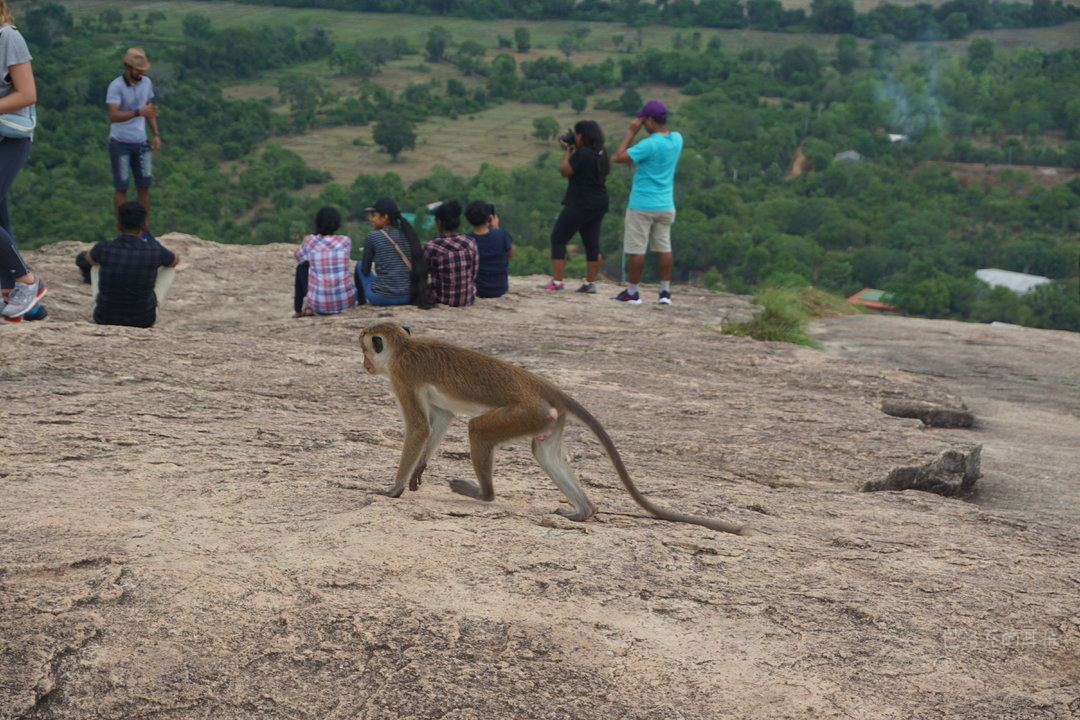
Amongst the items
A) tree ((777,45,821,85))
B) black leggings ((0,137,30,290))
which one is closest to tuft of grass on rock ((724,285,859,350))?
black leggings ((0,137,30,290))

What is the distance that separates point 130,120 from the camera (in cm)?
1056

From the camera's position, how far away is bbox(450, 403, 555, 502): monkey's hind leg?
4.45 meters

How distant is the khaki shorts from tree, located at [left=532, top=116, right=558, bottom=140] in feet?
202

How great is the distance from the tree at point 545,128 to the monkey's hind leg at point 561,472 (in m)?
68.1

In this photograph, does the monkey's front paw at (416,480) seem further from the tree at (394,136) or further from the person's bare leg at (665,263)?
the tree at (394,136)

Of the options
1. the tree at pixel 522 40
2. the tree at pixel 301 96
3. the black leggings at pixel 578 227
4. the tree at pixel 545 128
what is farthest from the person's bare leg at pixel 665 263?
the tree at pixel 522 40

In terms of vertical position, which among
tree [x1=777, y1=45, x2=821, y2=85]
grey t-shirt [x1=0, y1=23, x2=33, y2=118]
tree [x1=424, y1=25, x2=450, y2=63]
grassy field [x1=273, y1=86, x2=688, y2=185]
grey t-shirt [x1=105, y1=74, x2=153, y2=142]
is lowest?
grassy field [x1=273, y1=86, x2=688, y2=185]

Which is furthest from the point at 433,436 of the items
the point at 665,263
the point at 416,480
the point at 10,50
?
the point at 665,263

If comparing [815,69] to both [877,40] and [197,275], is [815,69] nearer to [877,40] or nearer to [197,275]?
[877,40]

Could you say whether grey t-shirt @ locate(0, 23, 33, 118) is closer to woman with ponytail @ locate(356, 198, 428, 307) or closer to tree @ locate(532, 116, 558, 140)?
woman with ponytail @ locate(356, 198, 428, 307)

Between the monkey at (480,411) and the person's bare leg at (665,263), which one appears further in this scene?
the person's bare leg at (665,263)

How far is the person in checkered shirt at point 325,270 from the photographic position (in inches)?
360

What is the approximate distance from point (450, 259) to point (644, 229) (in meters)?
2.25

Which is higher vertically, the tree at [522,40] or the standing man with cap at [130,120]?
the tree at [522,40]
